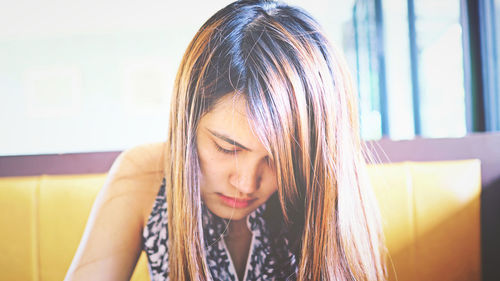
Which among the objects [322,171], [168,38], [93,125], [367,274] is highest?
[168,38]

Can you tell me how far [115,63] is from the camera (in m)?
0.56

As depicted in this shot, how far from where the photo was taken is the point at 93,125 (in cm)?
57

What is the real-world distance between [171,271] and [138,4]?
49 centimetres

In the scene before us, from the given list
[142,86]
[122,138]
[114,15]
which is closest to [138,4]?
[114,15]

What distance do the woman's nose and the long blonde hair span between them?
0.04 metres

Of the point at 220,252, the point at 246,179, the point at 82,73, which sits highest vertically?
the point at 82,73

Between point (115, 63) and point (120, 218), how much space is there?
0.94 ft

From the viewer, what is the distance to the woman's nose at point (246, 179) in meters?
0.45

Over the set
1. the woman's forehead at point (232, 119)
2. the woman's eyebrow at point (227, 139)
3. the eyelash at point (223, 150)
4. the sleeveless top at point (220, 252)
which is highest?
the woman's forehead at point (232, 119)

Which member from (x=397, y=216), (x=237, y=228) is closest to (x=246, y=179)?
(x=237, y=228)

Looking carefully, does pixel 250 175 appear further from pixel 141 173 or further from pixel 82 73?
pixel 82 73

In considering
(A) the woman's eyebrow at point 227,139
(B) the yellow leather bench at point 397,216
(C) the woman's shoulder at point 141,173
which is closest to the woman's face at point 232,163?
(A) the woman's eyebrow at point 227,139

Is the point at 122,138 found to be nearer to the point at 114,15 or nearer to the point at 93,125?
the point at 93,125

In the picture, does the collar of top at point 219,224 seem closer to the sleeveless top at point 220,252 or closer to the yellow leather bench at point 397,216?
the sleeveless top at point 220,252
